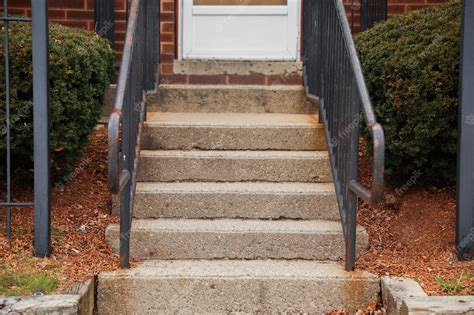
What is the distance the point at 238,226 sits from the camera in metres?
4.55

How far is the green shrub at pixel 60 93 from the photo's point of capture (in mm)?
4609

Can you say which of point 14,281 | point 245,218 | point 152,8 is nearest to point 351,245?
point 245,218

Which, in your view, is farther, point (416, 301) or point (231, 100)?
point (231, 100)

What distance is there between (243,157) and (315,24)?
127 cm

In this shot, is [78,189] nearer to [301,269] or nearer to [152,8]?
[152,8]

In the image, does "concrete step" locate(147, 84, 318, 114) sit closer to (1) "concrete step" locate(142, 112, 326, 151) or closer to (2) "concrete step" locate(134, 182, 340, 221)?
(1) "concrete step" locate(142, 112, 326, 151)

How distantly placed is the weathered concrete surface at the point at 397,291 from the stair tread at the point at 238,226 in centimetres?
56

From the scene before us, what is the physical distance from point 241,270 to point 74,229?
3.91ft

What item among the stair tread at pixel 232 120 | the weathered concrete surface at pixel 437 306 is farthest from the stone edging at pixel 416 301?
the stair tread at pixel 232 120

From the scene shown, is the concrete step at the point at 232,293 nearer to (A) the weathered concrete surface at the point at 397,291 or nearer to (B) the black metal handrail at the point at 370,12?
(A) the weathered concrete surface at the point at 397,291

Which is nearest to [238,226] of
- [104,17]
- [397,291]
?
[397,291]

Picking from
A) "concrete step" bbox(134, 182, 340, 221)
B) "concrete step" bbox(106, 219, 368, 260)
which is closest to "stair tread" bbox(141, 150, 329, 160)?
"concrete step" bbox(134, 182, 340, 221)

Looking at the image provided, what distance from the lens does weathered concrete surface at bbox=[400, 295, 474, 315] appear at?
3.51 metres

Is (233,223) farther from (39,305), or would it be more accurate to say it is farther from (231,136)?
(39,305)
